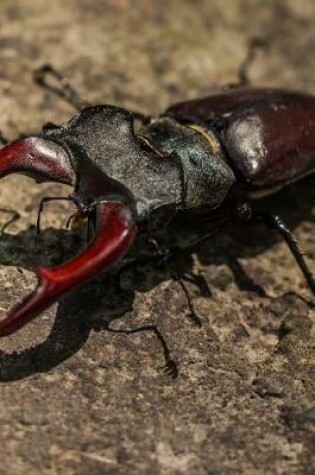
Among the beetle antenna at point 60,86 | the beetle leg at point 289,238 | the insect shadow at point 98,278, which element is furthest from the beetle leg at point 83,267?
the beetle antenna at point 60,86

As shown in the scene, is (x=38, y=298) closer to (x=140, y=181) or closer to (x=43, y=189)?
(x=140, y=181)

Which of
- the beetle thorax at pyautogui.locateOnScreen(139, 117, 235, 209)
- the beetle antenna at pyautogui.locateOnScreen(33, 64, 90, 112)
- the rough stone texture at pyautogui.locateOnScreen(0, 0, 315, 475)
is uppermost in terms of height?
the beetle antenna at pyautogui.locateOnScreen(33, 64, 90, 112)

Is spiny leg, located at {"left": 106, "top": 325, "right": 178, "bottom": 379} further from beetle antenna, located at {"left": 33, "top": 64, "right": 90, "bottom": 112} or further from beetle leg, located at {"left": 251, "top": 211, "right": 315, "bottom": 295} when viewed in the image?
beetle antenna, located at {"left": 33, "top": 64, "right": 90, "bottom": 112}

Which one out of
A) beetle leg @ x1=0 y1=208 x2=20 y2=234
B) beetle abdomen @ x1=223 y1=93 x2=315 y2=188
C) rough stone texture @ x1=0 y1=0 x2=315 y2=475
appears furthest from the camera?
beetle abdomen @ x1=223 y1=93 x2=315 y2=188

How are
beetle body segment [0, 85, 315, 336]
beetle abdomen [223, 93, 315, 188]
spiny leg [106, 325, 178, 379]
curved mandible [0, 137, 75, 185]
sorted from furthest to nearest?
beetle abdomen [223, 93, 315, 188] < spiny leg [106, 325, 178, 379] < curved mandible [0, 137, 75, 185] < beetle body segment [0, 85, 315, 336]

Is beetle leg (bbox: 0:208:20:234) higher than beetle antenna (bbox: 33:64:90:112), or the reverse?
beetle antenna (bbox: 33:64:90:112)

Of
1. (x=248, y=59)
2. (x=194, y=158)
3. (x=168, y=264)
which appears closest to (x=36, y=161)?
(x=194, y=158)

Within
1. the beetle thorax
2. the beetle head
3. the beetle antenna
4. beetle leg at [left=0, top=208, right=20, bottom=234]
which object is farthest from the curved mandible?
the beetle antenna
